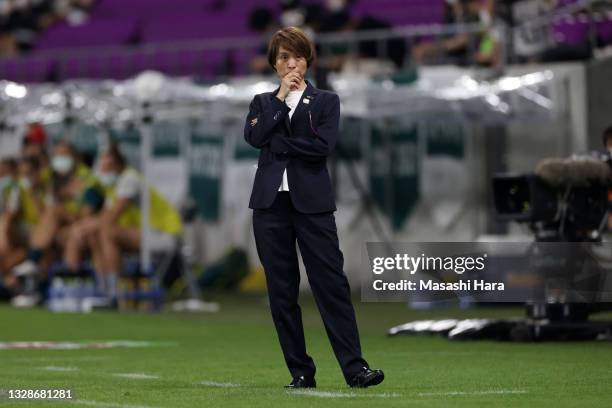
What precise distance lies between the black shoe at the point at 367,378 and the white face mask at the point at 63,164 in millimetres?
13675

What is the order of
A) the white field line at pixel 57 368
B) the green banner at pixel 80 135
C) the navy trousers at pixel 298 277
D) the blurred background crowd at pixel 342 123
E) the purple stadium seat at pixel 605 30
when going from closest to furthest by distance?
1. the navy trousers at pixel 298 277
2. the white field line at pixel 57 368
3. the purple stadium seat at pixel 605 30
4. the blurred background crowd at pixel 342 123
5. the green banner at pixel 80 135

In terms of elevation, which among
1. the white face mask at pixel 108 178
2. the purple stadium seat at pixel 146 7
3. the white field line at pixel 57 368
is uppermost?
the purple stadium seat at pixel 146 7

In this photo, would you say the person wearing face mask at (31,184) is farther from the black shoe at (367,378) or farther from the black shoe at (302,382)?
the black shoe at (367,378)

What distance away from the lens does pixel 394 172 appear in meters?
22.3

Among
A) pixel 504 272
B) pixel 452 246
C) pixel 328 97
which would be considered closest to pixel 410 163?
pixel 504 272

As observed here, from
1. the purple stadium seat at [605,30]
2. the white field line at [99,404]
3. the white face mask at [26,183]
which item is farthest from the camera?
the white face mask at [26,183]

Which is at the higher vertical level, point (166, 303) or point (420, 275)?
point (420, 275)

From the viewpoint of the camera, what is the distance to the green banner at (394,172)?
2216 cm

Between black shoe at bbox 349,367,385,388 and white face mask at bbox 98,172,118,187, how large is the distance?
12325 mm

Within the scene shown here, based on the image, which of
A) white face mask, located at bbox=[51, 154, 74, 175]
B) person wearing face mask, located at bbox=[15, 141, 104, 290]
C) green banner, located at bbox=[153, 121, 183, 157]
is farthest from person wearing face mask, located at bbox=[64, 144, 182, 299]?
green banner, located at bbox=[153, 121, 183, 157]

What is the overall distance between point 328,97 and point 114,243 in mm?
12248

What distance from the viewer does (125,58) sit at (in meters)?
25.3

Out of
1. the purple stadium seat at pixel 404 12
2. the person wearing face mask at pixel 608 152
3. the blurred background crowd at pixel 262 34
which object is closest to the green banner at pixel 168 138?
the blurred background crowd at pixel 262 34

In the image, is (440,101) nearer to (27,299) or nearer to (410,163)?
(410,163)
